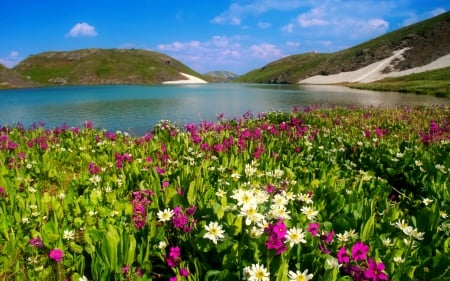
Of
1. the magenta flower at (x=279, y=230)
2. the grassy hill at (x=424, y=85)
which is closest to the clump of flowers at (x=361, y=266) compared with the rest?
the magenta flower at (x=279, y=230)

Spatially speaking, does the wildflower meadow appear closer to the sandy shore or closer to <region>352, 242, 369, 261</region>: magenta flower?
<region>352, 242, 369, 261</region>: magenta flower

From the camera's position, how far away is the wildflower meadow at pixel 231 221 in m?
3.03

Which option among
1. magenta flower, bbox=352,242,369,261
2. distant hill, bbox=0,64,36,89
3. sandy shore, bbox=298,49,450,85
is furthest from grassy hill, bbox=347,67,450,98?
distant hill, bbox=0,64,36,89

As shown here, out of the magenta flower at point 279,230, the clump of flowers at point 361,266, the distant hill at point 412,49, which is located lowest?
the clump of flowers at point 361,266

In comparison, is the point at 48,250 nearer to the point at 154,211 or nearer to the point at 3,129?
the point at 154,211

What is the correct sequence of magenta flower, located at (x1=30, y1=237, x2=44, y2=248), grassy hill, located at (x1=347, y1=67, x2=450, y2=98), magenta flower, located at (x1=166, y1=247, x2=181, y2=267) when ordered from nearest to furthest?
magenta flower, located at (x1=166, y1=247, x2=181, y2=267)
magenta flower, located at (x1=30, y1=237, x2=44, y2=248)
grassy hill, located at (x1=347, y1=67, x2=450, y2=98)

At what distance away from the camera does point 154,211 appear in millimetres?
4602

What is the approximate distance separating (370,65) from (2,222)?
15373cm

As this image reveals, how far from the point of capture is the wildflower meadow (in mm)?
3032

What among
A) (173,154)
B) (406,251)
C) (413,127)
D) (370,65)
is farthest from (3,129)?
(370,65)

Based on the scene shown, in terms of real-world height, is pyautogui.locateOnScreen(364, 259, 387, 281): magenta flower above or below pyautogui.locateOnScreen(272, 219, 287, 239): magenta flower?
below

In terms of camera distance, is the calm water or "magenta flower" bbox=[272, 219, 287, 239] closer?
"magenta flower" bbox=[272, 219, 287, 239]

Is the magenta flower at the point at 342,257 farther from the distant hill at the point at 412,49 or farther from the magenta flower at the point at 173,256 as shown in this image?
the distant hill at the point at 412,49

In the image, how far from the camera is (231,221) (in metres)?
3.44
